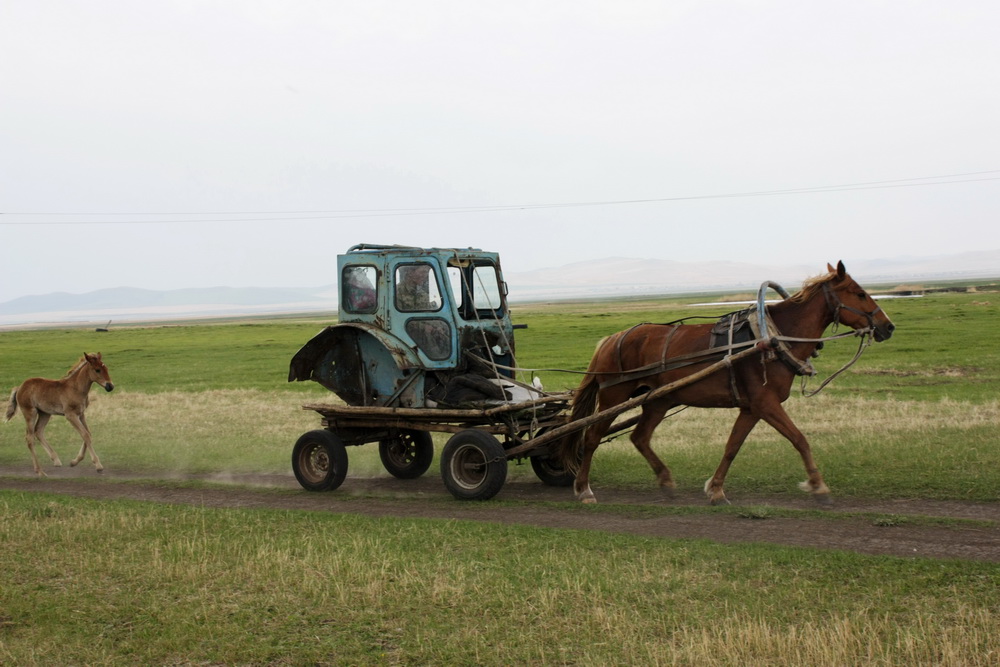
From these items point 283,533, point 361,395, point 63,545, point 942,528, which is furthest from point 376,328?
point 942,528

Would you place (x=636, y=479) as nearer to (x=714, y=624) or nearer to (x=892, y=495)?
(x=892, y=495)

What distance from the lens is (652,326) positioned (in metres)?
11.4

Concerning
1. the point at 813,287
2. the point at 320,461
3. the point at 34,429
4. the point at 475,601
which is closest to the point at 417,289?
the point at 320,461

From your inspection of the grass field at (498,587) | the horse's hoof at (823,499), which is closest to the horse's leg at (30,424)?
the grass field at (498,587)

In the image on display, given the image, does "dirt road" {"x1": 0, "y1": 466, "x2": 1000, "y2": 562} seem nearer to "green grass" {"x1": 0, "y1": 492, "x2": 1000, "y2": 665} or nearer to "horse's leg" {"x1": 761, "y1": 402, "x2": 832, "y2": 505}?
"horse's leg" {"x1": 761, "y1": 402, "x2": 832, "y2": 505}

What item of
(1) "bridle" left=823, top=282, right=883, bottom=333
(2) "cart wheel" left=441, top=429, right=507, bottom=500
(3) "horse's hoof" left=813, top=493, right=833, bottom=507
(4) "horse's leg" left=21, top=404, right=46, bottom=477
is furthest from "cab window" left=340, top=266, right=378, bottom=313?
(4) "horse's leg" left=21, top=404, right=46, bottom=477

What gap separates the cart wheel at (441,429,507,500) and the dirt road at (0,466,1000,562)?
0.19 meters

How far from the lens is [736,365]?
10.5 meters

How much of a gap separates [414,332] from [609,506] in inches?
129

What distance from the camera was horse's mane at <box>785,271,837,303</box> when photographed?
10.4m

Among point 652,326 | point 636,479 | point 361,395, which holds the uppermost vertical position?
point 652,326

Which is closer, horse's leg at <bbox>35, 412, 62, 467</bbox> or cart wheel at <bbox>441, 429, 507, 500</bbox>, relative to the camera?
cart wheel at <bbox>441, 429, 507, 500</bbox>

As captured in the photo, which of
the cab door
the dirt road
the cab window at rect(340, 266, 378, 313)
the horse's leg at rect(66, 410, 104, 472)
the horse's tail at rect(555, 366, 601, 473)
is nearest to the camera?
the dirt road

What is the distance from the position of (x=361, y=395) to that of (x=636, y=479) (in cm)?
372
